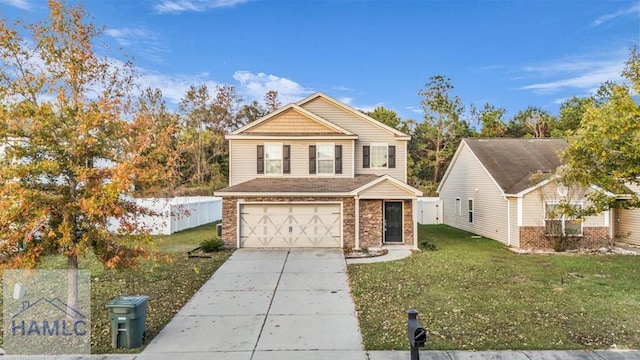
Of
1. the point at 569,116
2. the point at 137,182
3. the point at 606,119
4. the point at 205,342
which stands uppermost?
the point at 569,116

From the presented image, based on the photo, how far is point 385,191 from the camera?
49.7 ft

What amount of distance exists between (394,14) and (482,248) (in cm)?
1239

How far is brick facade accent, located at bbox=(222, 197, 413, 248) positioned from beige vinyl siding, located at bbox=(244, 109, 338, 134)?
362cm

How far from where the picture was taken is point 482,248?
50.5 feet

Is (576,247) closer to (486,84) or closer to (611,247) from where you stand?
(611,247)

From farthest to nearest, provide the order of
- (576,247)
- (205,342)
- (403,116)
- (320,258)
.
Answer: (403,116), (576,247), (320,258), (205,342)

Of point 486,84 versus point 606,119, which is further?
point 486,84

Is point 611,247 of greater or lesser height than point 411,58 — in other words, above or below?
below

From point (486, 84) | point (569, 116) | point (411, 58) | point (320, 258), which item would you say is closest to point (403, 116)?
point (486, 84)

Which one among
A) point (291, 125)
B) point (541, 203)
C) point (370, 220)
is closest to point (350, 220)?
point (370, 220)

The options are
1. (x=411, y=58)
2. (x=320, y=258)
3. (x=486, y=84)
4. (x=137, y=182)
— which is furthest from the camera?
(x=486, y=84)

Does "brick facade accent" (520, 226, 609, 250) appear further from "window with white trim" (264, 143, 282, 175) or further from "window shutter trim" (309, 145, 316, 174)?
"window with white trim" (264, 143, 282, 175)

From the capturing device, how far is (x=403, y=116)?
41906mm

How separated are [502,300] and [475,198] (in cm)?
1240
